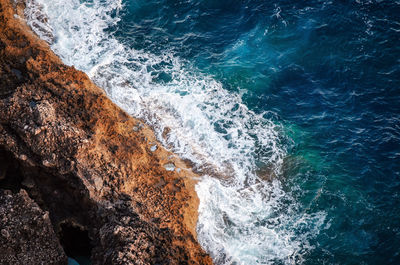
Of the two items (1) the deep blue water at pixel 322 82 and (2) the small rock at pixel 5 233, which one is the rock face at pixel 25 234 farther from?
(1) the deep blue water at pixel 322 82

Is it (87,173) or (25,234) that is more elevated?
(87,173)

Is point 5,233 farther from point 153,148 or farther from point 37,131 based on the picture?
point 153,148

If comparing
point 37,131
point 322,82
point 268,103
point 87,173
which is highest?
point 37,131

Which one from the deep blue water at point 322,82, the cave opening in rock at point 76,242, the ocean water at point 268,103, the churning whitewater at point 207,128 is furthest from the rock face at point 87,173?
the deep blue water at point 322,82

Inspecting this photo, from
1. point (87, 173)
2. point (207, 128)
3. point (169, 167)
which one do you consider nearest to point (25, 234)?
point (87, 173)

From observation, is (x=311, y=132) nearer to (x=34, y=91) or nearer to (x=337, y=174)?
(x=337, y=174)

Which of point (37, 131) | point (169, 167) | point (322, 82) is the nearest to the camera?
point (37, 131)

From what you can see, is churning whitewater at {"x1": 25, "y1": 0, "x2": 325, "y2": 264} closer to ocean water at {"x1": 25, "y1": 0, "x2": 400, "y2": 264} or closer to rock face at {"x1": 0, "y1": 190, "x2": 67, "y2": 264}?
ocean water at {"x1": 25, "y1": 0, "x2": 400, "y2": 264}

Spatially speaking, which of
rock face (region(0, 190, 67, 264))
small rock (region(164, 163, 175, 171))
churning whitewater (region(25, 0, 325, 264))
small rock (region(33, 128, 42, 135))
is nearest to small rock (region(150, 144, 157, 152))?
small rock (region(164, 163, 175, 171))
